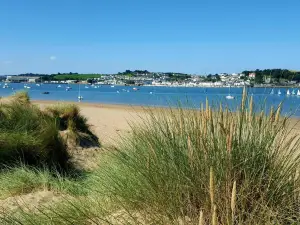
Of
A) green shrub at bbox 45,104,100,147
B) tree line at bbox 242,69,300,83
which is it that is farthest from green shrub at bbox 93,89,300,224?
green shrub at bbox 45,104,100,147

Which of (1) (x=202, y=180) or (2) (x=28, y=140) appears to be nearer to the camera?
(1) (x=202, y=180)

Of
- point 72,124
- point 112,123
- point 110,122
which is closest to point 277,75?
point 72,124

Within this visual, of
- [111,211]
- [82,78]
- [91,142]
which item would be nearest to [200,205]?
[111,211]

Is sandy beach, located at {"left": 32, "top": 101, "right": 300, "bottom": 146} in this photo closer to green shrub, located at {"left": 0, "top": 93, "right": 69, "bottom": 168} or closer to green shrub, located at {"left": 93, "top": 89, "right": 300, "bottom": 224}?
green shrub, located at {"left": 93, "top": 89, "right": 300, "bottom": 224}

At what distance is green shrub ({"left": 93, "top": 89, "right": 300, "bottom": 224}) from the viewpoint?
3.14m

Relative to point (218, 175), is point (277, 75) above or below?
above

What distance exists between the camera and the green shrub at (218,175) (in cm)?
314

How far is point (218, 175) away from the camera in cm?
325

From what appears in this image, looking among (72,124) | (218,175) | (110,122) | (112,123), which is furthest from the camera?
(110,122)

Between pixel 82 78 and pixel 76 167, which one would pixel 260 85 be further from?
pixel 82 78

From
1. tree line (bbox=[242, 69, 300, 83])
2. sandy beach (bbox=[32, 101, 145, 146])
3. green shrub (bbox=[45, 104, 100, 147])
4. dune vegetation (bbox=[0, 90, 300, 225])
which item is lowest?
sandy beach (bbox=[32, 101, 145, 146])

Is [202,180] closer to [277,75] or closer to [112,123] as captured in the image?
[277,75]

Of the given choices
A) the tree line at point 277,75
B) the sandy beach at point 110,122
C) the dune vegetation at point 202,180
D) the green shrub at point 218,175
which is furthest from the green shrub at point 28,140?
the tree line at point 277,75

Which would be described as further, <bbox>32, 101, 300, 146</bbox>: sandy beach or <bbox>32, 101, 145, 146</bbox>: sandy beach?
<bbox>32, 101, 145, 146</bbox>: sandy beach
